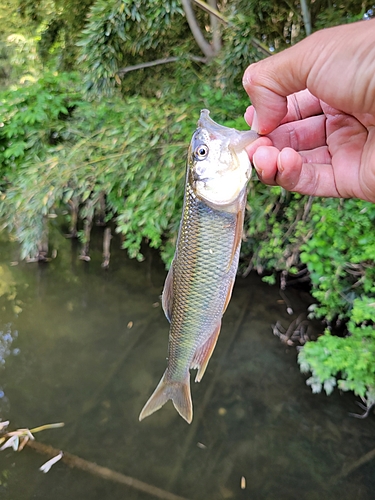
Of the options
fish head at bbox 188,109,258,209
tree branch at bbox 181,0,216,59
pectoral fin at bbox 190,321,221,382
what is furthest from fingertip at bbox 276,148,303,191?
tree branch at bbox 181,0,216,59

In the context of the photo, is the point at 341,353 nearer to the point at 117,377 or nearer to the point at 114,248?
the point at 117,377

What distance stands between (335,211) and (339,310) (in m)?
0.90

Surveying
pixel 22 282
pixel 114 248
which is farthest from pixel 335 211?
pixel 22 282

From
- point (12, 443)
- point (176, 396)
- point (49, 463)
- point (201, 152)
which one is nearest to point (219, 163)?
Answer: point (201, 152)

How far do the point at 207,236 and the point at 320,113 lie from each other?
827mm

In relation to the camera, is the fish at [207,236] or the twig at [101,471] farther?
the twig at [101,471]

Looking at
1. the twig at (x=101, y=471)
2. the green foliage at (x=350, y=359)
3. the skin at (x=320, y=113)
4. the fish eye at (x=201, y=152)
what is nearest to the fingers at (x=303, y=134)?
the skin at (x=320, y=113)

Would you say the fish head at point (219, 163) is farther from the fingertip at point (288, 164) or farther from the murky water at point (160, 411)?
the murky water at point (160, 411)

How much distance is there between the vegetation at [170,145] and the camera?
280cm

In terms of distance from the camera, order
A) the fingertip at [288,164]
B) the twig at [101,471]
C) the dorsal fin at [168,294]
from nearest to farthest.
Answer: the fingertip at [288,164] < the dorsal fin at [168,294] < the twig at [101,471]

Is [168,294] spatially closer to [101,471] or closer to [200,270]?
[200,270]

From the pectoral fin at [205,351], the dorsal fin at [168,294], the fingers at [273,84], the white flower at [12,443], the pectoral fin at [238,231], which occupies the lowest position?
the white flower at [12,443]

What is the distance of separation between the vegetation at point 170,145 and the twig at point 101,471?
131 cm

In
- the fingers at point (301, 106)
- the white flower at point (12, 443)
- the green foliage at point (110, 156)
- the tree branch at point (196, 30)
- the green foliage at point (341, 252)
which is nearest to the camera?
the fingers at point (301, 106)
